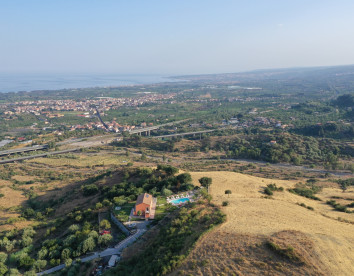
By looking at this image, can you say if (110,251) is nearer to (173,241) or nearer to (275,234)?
(173,241)

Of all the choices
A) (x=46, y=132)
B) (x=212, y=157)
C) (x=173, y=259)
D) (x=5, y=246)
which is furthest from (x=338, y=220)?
(x=46, y=132)

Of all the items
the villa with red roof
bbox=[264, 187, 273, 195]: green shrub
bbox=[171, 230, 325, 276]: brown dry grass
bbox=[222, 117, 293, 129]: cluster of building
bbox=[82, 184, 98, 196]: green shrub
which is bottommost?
bbox=[222, 117, 293, 129]: cluster of building

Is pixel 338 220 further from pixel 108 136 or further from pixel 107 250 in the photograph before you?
pixel 108 136

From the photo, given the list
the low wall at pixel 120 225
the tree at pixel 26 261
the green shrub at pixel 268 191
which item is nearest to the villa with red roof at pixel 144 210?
the low wall at pixel 120 225

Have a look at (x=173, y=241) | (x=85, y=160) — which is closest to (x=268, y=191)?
(x=173, y=241)

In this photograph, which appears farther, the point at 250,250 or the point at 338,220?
the point at 338,220

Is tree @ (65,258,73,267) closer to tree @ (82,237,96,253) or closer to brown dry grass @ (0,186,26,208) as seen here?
tree @ (82,237,96,253)

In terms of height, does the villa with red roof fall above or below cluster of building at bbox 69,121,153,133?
above

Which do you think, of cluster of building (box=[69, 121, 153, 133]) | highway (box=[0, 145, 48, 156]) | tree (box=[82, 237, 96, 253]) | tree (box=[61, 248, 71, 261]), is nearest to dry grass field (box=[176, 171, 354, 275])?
tree (box=[82, 237, 96, 253])
